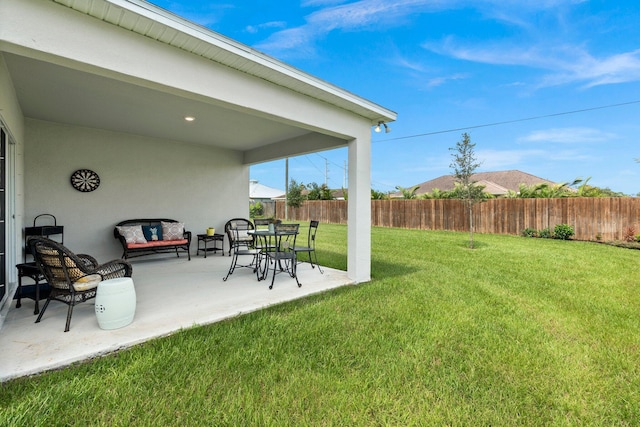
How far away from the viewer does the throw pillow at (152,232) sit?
643 cm

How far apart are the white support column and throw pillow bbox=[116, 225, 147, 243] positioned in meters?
4.40

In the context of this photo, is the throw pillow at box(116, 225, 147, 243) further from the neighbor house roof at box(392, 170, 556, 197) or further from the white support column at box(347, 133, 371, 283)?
the neighbor house roof at box(392, 170, 556, 197)

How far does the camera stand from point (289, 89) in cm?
379

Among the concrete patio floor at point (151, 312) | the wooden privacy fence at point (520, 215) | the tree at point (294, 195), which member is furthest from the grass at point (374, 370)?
the tree at point (294, 195)

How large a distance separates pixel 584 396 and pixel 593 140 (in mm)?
20827

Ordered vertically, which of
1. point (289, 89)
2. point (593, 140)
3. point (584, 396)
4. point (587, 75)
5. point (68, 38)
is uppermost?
point (587, 75)

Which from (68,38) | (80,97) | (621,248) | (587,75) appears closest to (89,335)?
(68,38)

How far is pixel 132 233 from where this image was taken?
238 inches

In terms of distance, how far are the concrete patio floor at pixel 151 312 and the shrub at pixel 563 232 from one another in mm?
9419

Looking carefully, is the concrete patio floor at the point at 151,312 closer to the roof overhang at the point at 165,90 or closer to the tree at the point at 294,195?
the roof overhang at the point at 165,90

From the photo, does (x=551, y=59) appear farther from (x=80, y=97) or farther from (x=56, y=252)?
(x=56, y=252)

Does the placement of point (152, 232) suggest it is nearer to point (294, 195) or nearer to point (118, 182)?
point (118, 182)

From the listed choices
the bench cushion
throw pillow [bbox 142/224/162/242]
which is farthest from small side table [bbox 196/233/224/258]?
throw pillow [bbox 142/224/162/242]

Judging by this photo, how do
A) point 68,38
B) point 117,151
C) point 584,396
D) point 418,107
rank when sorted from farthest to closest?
point 418,107 → point 117,151 → point 68,38 → point 584,396
